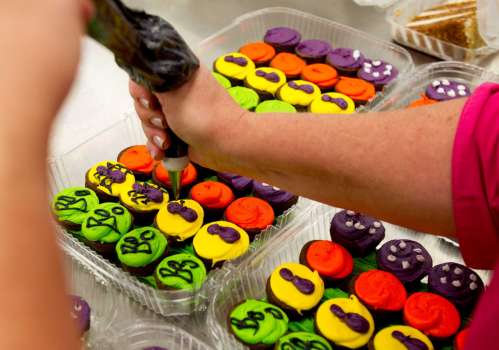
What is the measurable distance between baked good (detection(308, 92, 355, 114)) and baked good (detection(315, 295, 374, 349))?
0.67 meters

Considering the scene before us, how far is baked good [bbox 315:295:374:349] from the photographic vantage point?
1.24 metres

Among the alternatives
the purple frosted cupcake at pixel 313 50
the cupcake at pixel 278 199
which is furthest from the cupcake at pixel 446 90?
the cupcake at pixel 278 199

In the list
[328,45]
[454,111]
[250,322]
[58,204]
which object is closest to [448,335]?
[250,322]

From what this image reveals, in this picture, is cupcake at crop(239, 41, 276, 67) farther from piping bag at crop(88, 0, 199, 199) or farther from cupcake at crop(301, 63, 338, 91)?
piping bag at crop(88, 0, 199, 199)

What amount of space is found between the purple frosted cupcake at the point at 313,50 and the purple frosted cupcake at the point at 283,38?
0.02m

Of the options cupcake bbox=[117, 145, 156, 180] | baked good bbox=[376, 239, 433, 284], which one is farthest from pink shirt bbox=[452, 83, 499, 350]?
cupcake bbox=[117, 145, 156, 180]

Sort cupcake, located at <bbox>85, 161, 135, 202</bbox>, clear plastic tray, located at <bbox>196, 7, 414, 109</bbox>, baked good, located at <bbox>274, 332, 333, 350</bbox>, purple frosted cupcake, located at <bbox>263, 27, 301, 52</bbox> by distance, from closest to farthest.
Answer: baked good, located at <bbox>274, 332, 333, 350</bbox> < cupcake, located at <bbox>85, 161, 135, 202</bbox> < clear plastic tray, located at <bbox>196, 7, 414, 109</bbox> < purple frosted cupcake, located at <bbox>263, 27, 301, 52</bbox>

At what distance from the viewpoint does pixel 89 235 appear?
137 centimetres

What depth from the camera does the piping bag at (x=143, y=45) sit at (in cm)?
79

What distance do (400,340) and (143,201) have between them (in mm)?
668

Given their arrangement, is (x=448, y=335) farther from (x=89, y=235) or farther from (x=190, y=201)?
(x=89, y=235)

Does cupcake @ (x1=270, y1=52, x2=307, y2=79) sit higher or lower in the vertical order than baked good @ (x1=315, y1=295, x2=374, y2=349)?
higher

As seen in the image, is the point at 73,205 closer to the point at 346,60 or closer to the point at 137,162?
the point at 137,162

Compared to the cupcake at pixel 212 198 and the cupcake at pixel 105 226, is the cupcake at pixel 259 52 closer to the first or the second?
the cupcake at pixel 212 198
